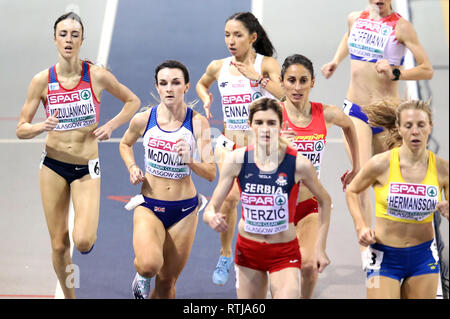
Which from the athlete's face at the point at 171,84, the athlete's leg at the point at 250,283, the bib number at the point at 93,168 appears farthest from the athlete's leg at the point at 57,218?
the athlete's leg at the point at 250,283

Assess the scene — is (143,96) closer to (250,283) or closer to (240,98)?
(240,98)

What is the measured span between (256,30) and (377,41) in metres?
1.14

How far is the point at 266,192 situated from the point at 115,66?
5.96 meters

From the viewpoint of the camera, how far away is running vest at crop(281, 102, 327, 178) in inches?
259

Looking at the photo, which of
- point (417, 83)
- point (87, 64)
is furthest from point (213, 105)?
point (87, 64)

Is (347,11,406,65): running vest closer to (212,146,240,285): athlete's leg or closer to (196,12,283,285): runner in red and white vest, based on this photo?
(196,12,283,285): runner in red and white vest

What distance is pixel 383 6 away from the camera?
788cm

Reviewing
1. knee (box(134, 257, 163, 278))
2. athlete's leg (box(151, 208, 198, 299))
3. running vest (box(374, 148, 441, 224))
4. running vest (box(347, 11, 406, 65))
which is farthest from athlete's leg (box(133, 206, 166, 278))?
running vest (box(347, 11, 406, 65))

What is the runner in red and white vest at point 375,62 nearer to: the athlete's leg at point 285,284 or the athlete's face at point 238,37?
the athlete's face at point 238,37

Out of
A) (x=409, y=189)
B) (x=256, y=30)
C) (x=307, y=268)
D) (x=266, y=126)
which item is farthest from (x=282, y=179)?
(x=256, y=30)

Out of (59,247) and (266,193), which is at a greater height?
(266,193)

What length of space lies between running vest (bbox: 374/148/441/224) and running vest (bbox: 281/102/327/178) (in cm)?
81

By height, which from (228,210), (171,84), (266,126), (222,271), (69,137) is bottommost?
(222,271)
